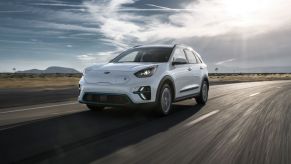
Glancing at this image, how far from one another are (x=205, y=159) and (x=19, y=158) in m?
2.22

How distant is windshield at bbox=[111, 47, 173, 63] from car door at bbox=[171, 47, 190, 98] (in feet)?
0.84

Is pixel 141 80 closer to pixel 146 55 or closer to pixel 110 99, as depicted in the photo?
pixel 110 99

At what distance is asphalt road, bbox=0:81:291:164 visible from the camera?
185 inches

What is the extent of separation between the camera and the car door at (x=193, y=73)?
10.5 metres

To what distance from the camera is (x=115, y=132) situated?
21.3 feet

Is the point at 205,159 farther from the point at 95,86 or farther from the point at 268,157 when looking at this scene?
the point at 95,86

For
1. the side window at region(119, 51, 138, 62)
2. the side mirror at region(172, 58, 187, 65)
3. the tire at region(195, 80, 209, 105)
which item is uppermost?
the side window at region(119, 51, 138, 62)

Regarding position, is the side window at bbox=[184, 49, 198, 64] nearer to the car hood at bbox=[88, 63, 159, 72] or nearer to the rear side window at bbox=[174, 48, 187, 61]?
the rear side window at bbox=[174, 48, 187, 61]

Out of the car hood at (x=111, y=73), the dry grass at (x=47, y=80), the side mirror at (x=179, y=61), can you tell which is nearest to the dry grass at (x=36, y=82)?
the dry grass at (x=47, y=80)

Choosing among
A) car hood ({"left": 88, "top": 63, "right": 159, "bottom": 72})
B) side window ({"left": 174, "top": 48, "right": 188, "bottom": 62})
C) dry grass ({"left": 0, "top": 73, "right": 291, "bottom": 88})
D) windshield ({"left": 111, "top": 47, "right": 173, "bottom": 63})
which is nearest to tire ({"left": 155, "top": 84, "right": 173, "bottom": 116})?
car hood ({"left": 88, "top": 63, "right": 159, "bottom": 72})

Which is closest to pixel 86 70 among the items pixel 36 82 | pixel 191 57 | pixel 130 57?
pixel 130 57

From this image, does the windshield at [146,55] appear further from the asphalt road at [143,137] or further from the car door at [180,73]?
the asphalt road at [143,137]

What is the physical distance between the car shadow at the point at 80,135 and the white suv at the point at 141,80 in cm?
40

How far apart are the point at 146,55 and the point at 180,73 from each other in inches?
39.1
